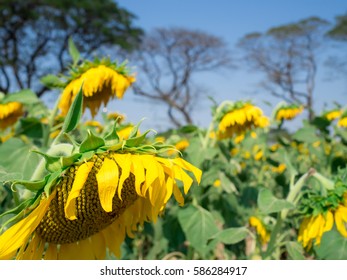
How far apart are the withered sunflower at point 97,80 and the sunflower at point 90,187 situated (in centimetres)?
72

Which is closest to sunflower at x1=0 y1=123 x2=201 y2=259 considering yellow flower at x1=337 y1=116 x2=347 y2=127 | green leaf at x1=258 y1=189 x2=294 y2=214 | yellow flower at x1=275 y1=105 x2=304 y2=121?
green leaf at x1=258 y1=189 x2=294 y2=214

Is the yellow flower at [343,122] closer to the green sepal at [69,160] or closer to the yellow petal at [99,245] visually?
the yellow petal at [99,245]

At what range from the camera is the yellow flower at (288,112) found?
3008 millimetres

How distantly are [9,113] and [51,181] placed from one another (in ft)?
4.31

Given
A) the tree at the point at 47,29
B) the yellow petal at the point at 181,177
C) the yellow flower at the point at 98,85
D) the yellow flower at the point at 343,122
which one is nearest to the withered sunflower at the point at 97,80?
the yellow flower at the point at 98,85

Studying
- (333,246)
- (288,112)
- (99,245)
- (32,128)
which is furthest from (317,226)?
(288,112)

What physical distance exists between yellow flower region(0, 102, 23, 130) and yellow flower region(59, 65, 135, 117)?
1.43ft

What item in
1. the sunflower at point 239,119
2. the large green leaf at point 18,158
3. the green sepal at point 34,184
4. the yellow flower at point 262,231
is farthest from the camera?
the sunflower at point 239,119

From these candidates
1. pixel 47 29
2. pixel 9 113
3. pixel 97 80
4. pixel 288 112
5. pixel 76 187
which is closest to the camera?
pixel 76 187

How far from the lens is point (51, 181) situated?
680mm

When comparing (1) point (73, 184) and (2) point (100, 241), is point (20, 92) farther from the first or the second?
(1) point (73, 184)

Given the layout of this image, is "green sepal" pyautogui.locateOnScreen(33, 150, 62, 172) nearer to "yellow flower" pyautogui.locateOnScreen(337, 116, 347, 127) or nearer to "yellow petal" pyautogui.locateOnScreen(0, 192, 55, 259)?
"yellow petal" pyautogui.locateOnScreen(0, 192, 55, 259)

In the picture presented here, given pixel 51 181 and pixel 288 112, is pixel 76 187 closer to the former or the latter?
pixel 51 181

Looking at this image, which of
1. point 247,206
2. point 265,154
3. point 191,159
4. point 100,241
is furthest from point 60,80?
point 265,154
